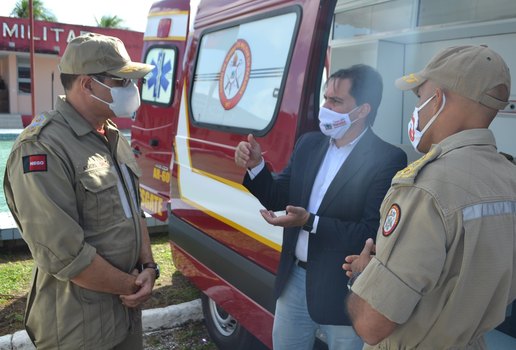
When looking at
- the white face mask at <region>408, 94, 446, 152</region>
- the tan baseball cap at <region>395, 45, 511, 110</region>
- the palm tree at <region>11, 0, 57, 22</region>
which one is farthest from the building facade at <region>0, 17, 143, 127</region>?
the tan baseball cap at <region>395, 45, 511, 110</region>

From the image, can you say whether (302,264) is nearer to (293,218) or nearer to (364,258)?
(293,218)

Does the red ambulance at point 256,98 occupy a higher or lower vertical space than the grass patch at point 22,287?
higher

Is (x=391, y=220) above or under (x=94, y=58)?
under

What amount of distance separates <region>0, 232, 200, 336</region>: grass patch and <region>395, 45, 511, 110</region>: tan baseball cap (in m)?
3.13

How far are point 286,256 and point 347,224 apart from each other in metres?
0.35

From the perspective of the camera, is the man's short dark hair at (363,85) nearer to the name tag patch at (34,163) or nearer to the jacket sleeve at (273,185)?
the jacket sleeve at (273,185)

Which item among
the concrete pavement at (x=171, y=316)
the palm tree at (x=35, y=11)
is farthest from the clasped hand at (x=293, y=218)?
the palm tree at (x=35, y=11)

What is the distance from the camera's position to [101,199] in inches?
69.6

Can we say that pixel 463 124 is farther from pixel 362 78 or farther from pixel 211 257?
pixel 211 257

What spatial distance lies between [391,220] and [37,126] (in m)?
1.27

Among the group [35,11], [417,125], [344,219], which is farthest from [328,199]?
[35,11]

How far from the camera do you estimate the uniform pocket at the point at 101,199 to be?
1730 mm

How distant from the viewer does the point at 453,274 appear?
114 centimetres

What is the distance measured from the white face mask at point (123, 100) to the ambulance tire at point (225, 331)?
1.62m
